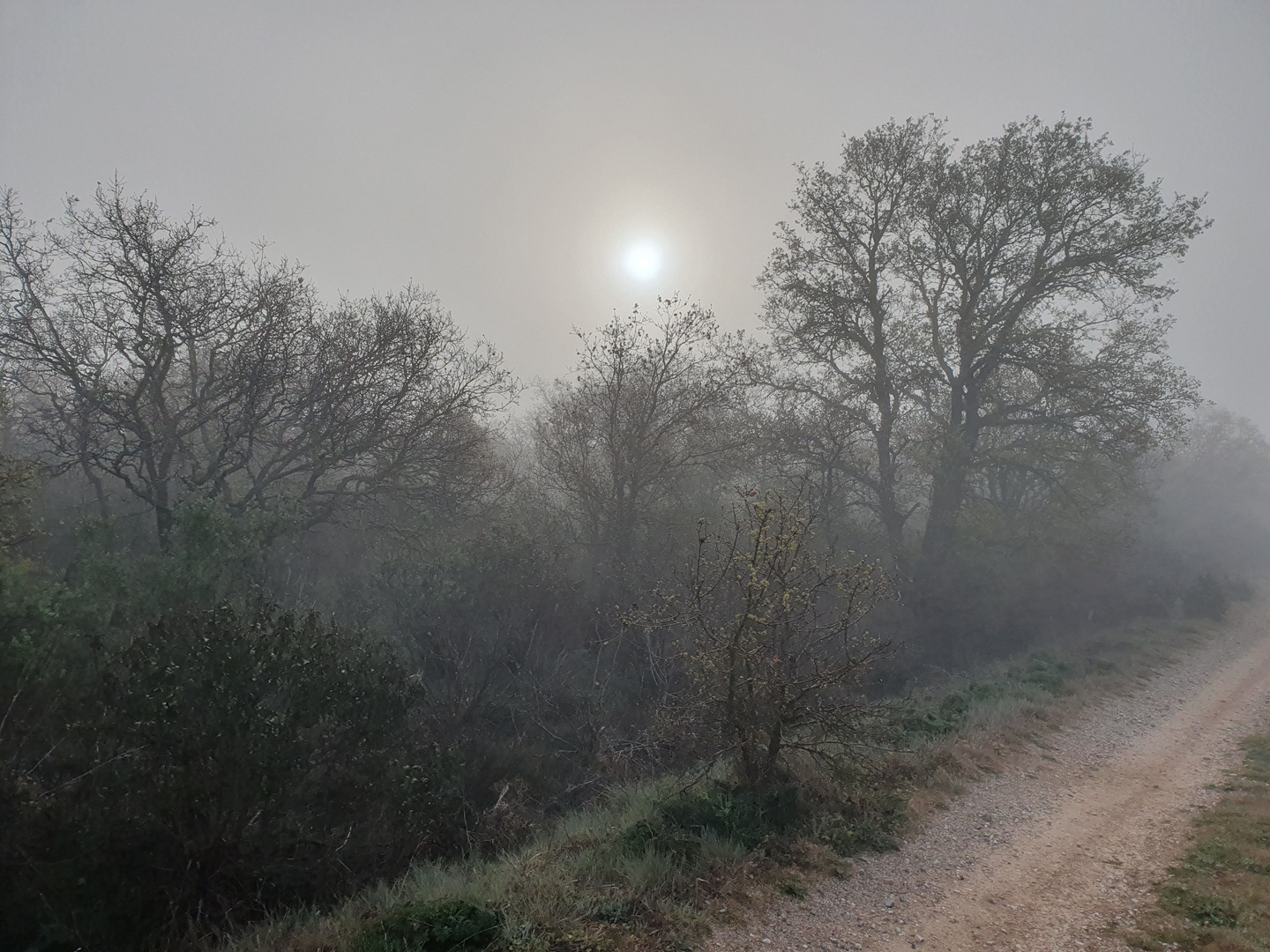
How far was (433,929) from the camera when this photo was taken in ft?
16.6

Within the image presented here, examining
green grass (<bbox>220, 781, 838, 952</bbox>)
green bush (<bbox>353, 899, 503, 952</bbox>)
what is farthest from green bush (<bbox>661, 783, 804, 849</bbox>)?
green bush (<bbox>353, 899, 503, 952</bbox>)

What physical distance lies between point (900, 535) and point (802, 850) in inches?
672

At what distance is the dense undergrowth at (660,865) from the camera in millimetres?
5207

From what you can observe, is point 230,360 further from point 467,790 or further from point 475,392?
point 467,790

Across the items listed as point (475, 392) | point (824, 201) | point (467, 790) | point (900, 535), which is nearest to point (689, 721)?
point (467, 790)

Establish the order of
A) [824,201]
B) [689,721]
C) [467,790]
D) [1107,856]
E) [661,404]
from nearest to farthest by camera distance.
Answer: [1107,856], [689,721], [467,790], [661,404], [824,201]

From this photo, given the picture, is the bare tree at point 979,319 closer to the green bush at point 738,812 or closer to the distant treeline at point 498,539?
the distant treeline at point 498,539

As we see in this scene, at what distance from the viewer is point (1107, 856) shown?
7273 mm

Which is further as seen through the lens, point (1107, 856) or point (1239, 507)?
point (1239, 507)

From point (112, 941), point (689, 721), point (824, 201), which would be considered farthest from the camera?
point (824, 201)

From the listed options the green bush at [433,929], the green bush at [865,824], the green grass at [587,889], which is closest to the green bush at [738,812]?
the green grass at [587,889]

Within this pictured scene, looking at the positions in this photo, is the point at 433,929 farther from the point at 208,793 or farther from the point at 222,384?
the point at 222,384

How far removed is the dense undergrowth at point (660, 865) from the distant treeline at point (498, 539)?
57cm

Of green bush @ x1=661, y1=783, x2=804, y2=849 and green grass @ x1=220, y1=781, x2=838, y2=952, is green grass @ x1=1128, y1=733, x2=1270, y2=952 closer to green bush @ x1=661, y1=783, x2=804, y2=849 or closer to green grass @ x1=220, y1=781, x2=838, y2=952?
green bush @ x1=661, y1=783, x2=804, y2=849
